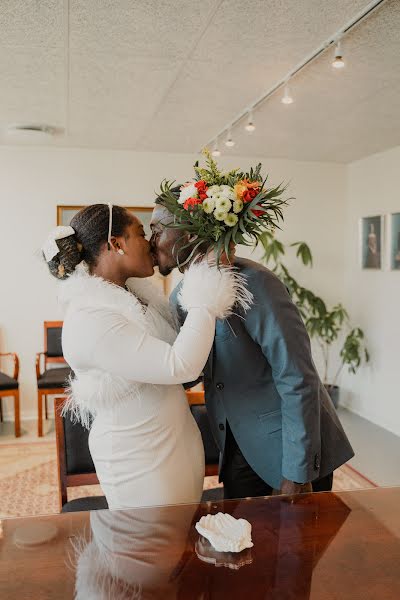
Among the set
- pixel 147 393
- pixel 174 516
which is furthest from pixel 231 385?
pixel 174 516

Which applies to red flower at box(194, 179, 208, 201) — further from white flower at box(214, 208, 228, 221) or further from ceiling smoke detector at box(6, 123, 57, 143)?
ceiling smoke detector at box(6, 123, 57, 143)

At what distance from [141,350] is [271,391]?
0.49 metres

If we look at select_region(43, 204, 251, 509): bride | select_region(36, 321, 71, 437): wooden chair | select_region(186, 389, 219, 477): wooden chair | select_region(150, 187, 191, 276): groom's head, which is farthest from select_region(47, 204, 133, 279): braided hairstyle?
Result: select_region(36, 321, 71, 437): wooden chair

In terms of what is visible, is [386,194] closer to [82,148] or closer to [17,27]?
[82,148]

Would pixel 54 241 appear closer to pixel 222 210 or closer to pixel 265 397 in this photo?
pixel 222 210

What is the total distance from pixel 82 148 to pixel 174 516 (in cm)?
504

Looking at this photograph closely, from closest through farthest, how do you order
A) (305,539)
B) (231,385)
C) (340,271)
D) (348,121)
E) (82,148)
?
(305,539), (231,385), (348,121), (82,148), (340,271)

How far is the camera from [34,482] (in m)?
4.14

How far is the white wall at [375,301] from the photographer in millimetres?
5516

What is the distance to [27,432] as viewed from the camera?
17.7ft

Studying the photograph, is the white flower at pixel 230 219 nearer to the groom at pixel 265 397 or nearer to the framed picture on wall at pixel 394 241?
the groom at pixel 265 397

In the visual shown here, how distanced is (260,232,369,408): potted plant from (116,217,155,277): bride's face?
401 centimetres

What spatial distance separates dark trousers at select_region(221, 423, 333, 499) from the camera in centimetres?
187

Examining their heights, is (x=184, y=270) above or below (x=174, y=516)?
above
